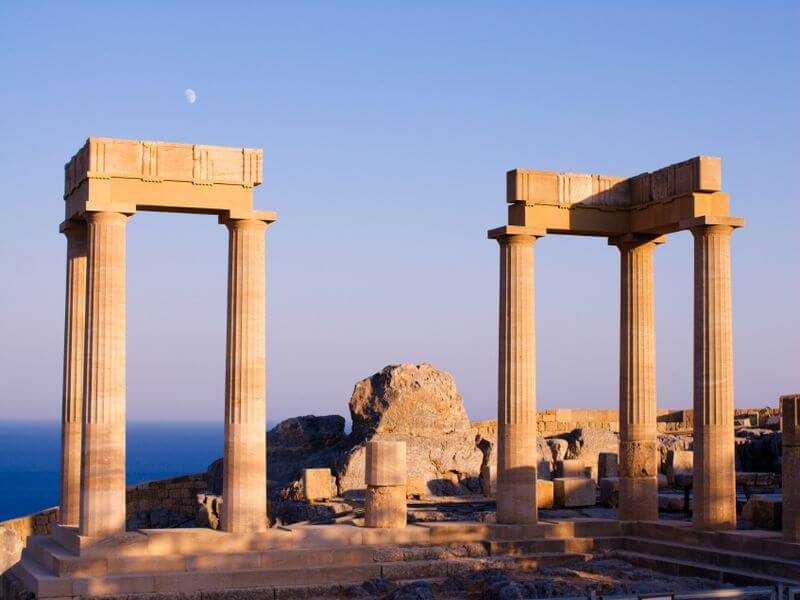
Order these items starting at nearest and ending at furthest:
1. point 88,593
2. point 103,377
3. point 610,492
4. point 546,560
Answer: point 88,593 → point 103,377 → point 546,560 → point 610,492

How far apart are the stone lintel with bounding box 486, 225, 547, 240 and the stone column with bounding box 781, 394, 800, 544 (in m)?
6.61

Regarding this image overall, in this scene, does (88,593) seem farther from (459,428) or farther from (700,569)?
(459,428)

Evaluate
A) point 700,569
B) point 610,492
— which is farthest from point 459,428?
point 700,569

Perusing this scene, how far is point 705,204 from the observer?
2600 centimetres

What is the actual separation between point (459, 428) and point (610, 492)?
5.67 metres

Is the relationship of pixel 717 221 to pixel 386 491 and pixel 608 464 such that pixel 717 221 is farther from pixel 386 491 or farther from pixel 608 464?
pixel 608 464

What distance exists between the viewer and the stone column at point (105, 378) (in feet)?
77.3

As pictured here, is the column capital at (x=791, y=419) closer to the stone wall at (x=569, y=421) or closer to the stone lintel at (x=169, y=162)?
the stone lintel at (x=169, y=162)

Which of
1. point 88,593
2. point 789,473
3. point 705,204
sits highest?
point 705,204

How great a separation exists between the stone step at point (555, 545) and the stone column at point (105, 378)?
7.65 m

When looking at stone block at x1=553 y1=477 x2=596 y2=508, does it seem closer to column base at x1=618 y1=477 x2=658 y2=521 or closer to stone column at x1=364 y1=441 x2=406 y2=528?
column base at x1=618 y1=477 x2=658 y2=521

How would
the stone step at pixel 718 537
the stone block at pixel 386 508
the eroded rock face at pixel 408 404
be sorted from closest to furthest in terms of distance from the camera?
the stone step at pixel 718 537 → the stone block at pixel 386 508 → the eroded rock face at pixel 408 404

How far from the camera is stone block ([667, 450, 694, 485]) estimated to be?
34.9m

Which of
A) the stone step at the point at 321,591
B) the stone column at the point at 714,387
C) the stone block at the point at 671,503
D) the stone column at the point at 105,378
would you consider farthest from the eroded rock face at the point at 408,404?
the stone column at the point at 105,378
